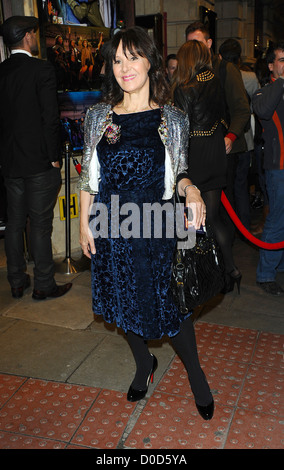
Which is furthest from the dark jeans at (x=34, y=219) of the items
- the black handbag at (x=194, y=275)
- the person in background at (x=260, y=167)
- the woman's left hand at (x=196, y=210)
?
the person in background at (x=260, y=167)

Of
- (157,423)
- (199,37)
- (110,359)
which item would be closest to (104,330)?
(110,359)

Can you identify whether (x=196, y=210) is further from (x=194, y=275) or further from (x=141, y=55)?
(x=141, y=55)

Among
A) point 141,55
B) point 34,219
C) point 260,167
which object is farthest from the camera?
point 260,167

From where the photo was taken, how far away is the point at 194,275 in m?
2.34

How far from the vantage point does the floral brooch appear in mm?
2334

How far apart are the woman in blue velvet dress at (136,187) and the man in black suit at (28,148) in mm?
1592

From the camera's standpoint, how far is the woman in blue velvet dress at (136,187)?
7.60 ft

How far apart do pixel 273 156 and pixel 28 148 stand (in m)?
2.11

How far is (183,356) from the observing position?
2.55m

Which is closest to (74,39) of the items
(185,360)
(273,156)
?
(273,156)

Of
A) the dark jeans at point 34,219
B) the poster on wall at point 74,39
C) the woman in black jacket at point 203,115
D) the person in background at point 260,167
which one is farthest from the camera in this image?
the person in background at point 260,167

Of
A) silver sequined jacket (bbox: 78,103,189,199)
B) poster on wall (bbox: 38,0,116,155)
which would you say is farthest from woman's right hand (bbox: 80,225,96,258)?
poster on wall (bbox: 38,0,116,155)

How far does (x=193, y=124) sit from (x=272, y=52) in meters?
1.03

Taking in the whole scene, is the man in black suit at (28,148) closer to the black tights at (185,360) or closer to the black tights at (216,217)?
the black tights at (216,217)
